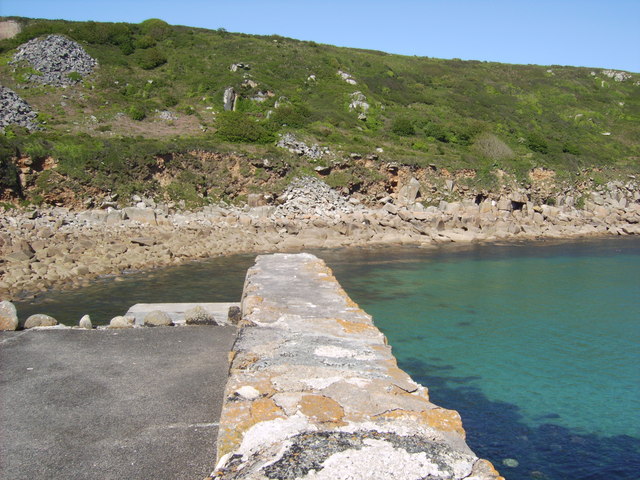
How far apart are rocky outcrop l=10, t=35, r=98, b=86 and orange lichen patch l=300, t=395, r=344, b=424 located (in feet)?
134

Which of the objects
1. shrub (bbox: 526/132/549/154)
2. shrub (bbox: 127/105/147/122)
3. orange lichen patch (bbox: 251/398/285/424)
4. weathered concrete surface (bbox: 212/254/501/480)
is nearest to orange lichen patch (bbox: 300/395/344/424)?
weathered concrete surface (bbox: 212/254/501/480)

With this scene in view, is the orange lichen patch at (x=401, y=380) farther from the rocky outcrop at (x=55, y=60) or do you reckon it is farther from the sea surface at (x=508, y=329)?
the rocky outcrop at (x=55, y=60)

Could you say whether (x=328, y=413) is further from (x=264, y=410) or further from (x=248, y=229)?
(x=248, y=229)

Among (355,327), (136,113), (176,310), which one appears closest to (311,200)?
(136,113)

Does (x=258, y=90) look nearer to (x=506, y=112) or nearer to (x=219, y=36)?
(x=219, y=36)

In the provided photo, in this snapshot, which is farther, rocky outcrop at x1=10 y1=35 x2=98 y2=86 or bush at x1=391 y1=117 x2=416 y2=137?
bush at x1=391 y1=117 x2=416 y2=137

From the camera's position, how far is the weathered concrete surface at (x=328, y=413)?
3.78 metres

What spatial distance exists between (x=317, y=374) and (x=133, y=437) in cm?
194

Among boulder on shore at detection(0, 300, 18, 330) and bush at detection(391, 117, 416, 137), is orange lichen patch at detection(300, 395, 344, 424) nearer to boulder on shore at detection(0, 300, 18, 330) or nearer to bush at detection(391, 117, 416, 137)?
boulder on shore at detection(0, 300, 18, 330)

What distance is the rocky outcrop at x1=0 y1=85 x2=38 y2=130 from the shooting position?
1213 inches

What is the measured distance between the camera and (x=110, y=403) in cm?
599

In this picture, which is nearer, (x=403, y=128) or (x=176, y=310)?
(x=176, y=310)

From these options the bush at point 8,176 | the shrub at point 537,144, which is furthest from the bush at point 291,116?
the shrub at point 537,144

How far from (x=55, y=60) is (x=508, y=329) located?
40558 mm
